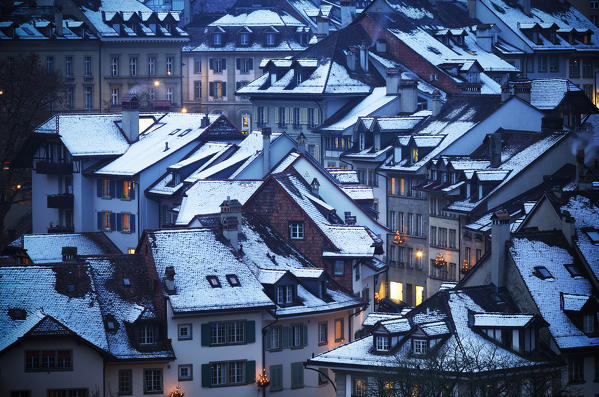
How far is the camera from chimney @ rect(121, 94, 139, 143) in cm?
12619

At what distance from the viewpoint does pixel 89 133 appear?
125688mm

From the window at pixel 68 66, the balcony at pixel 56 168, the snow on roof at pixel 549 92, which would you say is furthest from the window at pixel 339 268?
the window at pixel 68 66

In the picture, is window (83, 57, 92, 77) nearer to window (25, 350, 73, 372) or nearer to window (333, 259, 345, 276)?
window (333, 259, 345, 276)

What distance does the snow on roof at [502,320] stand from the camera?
8081cm

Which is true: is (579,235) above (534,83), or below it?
below

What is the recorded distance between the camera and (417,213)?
118000 millimetres

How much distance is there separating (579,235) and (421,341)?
12265mm

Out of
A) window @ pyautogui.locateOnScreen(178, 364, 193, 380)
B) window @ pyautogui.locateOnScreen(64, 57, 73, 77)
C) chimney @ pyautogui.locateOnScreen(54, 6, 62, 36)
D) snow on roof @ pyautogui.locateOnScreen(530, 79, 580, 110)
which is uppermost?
chimney @ pyautogui.locateOnScreen(54, 6, 62, 36)

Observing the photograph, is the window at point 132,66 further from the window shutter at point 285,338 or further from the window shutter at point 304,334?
the window shutter at point 285,338

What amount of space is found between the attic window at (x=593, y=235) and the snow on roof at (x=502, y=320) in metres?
8.73

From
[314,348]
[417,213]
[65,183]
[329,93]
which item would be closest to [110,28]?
[329,93]

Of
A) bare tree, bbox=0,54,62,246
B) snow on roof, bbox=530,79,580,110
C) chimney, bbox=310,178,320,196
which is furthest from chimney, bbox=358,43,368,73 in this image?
chimney, bbox=310,178,320,196

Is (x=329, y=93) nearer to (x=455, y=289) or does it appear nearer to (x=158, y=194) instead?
(x=158, y=194)

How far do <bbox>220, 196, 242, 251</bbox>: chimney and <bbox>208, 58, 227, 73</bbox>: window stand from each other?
301 feet
